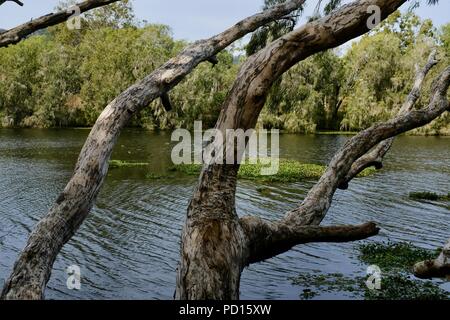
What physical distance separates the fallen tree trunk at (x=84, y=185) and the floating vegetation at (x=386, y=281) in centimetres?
649

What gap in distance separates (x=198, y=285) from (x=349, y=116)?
56.9 metres

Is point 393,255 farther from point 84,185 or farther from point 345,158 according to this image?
point 84,185

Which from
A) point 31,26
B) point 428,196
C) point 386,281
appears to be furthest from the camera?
point 428,196

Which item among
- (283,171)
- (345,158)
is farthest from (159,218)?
(345,158)

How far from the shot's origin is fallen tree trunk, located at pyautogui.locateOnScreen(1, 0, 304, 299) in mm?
4211

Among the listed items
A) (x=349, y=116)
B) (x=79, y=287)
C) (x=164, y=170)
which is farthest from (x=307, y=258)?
(x=349, y=116)

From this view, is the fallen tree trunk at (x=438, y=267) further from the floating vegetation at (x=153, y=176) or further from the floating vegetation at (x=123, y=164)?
the floating vegetation at (x=123, y=164)

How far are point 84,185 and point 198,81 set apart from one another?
53.0m

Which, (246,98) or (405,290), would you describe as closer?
(246,98)

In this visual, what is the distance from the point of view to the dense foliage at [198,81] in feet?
185

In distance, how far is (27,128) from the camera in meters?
62.5

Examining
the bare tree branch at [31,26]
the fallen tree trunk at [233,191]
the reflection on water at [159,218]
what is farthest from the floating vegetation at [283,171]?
the fallen tree trunk at [233,191]

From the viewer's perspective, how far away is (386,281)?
11.5 meters
